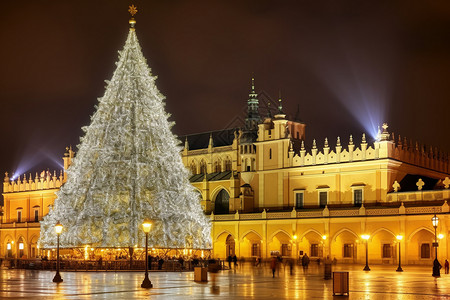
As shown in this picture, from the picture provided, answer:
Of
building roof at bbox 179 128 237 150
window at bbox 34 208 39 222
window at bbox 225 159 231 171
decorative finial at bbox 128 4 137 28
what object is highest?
decorative finial at bbox 128 4 137 28

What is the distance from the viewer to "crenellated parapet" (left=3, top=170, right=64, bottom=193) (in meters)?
95.2

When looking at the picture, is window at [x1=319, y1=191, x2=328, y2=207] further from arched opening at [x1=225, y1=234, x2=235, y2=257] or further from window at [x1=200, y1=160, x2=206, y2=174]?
window at [x1=200, y1=160, x2=206, y2=174]

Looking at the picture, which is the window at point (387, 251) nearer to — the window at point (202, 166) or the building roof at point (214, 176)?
the building roof at point (214, 176)

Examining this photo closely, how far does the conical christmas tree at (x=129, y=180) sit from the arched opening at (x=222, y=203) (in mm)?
30470

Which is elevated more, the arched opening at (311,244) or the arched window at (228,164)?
the arched window at (228,164)

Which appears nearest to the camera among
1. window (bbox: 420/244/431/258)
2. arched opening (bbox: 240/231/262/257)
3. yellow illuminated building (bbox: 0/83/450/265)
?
window (bbox: 420/244/431/258)

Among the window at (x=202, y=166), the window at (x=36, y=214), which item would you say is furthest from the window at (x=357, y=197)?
the window at (x=36, y=214)

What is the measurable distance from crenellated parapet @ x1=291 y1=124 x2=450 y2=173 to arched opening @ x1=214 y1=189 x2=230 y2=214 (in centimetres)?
1031

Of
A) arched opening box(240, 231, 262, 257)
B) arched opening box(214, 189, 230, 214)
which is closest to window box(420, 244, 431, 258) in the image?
arched opening box(240, 231, 262, 257)

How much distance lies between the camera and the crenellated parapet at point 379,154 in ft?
214

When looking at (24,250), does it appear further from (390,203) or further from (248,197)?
(390,203)

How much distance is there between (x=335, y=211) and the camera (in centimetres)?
6425

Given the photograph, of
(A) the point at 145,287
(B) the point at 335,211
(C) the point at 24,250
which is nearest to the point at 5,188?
(C) the point at 24,250

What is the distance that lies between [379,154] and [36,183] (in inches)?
2075
